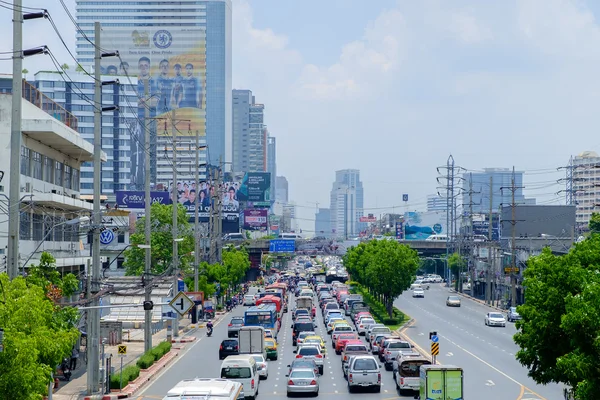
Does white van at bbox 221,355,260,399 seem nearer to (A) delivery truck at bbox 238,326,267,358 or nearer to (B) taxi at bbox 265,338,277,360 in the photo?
(A) delivery truck at bbox 238,326,267,358

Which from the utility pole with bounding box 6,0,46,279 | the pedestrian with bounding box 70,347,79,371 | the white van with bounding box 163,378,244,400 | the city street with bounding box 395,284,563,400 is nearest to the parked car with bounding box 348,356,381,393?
the city street with bounding box 395,284,563,400

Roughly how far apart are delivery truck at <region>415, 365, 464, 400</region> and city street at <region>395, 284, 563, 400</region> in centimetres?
439

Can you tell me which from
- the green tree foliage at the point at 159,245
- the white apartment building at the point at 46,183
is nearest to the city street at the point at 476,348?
the white apartment building at the point at 46,183

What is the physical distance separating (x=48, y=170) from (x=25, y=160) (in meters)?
5.46

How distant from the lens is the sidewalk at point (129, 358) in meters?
40.5

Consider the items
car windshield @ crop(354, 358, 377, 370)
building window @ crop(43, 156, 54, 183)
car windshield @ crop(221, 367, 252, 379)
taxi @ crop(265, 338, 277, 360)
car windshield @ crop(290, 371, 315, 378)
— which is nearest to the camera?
car windshield @ crop(221, 367, 252, 379)

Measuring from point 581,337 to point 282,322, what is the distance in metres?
66.3

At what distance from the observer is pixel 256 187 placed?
190000 millimetres

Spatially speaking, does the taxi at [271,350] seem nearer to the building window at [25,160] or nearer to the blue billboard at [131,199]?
the building window at [25,160]

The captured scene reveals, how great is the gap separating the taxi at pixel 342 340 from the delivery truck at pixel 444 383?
22707 mm

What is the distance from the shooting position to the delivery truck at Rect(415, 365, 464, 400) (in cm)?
3366

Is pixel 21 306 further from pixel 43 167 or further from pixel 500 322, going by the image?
pixel 500 322

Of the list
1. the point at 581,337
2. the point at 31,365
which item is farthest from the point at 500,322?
the point at 31,365

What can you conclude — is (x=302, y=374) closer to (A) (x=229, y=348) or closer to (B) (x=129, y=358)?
(A) (x=229, y=348)
